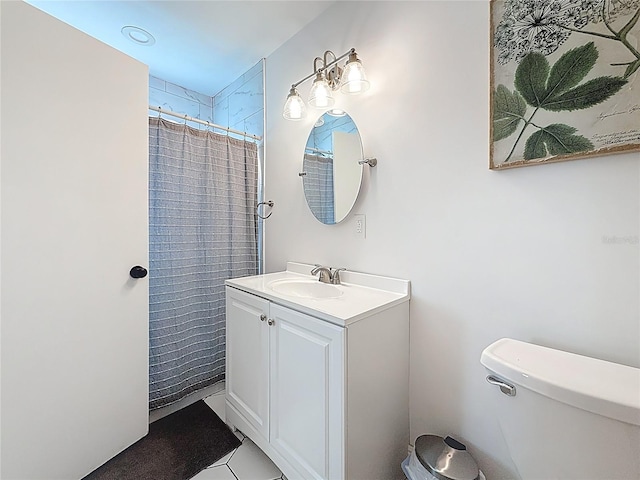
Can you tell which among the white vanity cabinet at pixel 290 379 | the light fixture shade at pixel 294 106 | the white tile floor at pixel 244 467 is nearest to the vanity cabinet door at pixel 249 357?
the white vanity cabinet at pixel 290 379

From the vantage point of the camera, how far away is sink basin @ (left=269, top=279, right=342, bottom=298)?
1480 mm

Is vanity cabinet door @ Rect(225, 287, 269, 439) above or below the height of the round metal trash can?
above

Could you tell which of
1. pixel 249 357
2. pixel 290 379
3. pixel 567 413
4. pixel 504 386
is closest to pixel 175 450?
pixel 249 357

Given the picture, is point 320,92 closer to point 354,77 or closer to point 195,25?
point 354,77

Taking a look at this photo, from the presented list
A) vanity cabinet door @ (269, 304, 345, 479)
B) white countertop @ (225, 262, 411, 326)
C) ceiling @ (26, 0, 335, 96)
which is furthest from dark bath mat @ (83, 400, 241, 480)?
ceiling @ (26, 0, 335, 96)

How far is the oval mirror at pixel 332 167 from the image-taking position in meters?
1.49

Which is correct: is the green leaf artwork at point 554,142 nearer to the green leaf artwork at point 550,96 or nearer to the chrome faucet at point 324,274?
the green leaf artwork at point 550,96

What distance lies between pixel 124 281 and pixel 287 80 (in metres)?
1.58

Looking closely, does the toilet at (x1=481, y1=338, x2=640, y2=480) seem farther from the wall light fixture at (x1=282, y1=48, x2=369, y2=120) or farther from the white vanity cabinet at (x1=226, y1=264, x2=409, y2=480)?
the wall light fixture at (x1=282, y1=48, x2=369, y2=120)

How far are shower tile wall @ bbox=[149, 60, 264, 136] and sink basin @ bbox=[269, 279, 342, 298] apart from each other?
1.24 meters

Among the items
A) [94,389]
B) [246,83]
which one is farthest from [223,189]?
[94,389]

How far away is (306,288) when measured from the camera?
1.56 meters

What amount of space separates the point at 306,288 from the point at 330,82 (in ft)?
3.76

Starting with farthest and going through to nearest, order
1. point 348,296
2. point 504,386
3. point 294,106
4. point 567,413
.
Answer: point 294,106 → point 348,296 → point 504,386 → point 567,413
